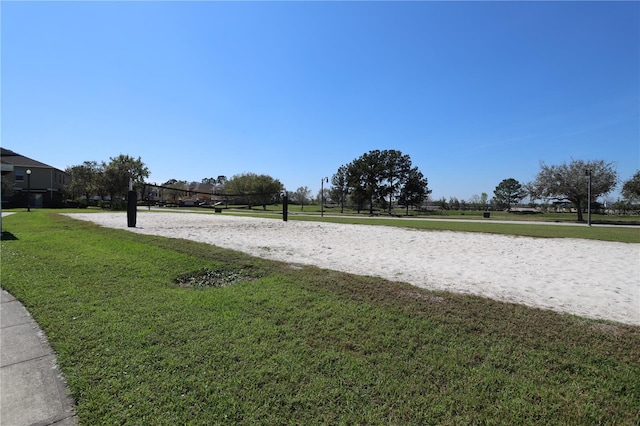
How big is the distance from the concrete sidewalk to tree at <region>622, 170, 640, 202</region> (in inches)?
1929

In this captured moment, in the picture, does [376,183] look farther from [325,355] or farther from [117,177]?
[325,355]

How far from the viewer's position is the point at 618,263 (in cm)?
762

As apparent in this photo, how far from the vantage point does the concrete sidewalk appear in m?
2.08

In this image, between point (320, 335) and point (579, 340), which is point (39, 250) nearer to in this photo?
point (320, 335)

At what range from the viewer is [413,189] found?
51844 millimetres

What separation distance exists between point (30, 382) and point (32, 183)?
5683cm

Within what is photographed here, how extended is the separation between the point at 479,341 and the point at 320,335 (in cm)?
161

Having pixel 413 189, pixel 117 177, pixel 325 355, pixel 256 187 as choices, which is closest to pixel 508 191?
pixel 413 189

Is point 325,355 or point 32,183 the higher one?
point 32,183

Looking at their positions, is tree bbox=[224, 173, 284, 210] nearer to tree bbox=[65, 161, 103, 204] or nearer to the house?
tree bbox=[65, 161, 103, 204]

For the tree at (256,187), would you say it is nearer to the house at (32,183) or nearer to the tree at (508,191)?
the house at (32,183)

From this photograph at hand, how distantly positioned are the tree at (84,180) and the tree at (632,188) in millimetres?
68673

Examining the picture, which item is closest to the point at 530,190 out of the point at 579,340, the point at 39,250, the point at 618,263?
the point at 618,263

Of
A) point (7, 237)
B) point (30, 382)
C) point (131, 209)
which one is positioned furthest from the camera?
point (131, 209)
